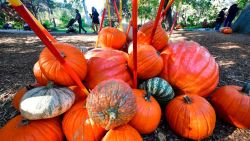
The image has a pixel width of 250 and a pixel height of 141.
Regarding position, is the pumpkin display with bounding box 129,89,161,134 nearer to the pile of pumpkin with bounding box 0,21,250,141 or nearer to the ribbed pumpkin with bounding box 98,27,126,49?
the pile of pumpkin with bounding box 0,21,250,141

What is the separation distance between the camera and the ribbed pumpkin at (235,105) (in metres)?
2.52

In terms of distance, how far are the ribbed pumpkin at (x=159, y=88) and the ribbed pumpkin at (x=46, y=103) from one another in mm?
873

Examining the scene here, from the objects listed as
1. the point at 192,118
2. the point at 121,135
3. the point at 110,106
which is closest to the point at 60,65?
the point at 110,106

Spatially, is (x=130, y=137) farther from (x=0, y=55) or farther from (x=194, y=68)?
(x=0, y=55)

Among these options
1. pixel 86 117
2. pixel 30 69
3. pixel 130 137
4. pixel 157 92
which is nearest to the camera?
pixel 130 137

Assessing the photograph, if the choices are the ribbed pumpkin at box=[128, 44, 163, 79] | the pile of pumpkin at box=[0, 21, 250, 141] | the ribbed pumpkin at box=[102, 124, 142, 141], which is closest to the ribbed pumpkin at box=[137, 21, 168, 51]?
the pile of pumpkin at box=[0, 21, 250, 141]

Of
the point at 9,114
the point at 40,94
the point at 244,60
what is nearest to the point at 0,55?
the point at 9,114

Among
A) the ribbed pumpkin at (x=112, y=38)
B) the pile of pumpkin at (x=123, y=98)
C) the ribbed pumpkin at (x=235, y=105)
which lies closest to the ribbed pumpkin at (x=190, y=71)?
the pile of pumpkin at (x=123, y=98)

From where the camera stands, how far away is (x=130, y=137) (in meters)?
1.87

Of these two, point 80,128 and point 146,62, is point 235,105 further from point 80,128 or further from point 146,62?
point 80,128

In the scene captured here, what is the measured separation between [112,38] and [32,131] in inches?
70.1

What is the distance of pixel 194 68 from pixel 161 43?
0.60 metres

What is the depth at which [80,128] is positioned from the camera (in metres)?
1.98

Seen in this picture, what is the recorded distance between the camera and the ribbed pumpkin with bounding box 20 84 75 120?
196cm
